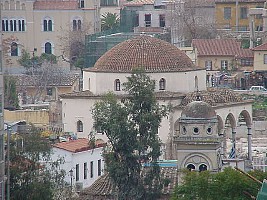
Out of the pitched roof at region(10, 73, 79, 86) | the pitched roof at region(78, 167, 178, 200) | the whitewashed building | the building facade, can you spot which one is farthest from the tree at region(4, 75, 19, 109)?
the building facade

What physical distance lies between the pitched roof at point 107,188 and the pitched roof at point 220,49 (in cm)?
4013

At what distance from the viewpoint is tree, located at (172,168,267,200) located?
39.4m

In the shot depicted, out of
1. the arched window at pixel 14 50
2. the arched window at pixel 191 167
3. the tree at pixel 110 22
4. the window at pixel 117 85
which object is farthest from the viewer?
the tree at pixel 110 22

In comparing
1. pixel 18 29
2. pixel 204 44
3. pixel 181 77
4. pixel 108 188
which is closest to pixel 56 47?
pixel 18 29

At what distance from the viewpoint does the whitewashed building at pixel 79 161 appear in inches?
2080

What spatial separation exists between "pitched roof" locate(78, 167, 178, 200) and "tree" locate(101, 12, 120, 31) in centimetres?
5799

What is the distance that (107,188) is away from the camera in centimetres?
4809

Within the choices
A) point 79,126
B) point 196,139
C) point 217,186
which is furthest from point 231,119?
point 217,186

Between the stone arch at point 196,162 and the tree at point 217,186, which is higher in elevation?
the stone arch at point 196,162

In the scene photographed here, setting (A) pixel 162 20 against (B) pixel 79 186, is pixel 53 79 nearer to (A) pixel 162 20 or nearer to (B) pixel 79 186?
(A) pixel 162 20

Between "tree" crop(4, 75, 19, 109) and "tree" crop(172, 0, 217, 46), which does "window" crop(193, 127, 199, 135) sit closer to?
"tree" crop(4, 75, 19, 109)

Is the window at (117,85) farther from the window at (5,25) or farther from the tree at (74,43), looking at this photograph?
the window at (5,25)

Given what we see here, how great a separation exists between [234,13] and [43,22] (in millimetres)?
12954

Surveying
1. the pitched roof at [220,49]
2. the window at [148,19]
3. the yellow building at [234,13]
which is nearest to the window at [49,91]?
the pitched roof at [220,49]
